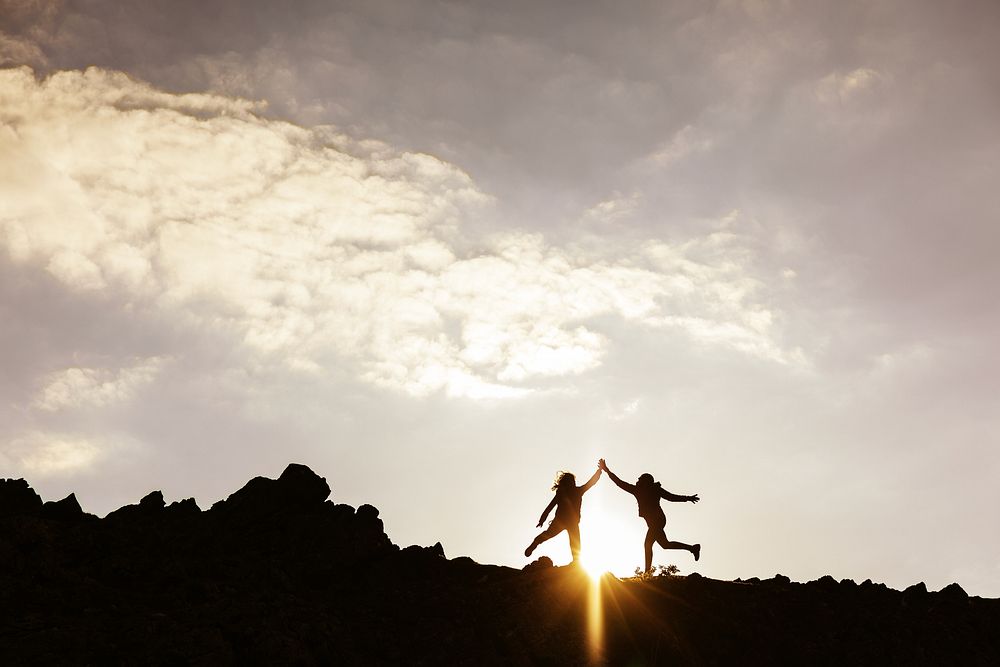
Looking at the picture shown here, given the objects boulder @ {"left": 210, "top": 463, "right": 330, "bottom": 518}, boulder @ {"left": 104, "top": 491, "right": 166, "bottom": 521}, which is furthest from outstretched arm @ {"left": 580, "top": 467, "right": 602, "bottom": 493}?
boulder @ {"left": 104, "top": 491, "right": 166, "bottom": 521}

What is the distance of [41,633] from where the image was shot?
18203 mm

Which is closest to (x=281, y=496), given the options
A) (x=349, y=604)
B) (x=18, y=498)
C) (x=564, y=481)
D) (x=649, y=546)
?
(x=349, y=604)

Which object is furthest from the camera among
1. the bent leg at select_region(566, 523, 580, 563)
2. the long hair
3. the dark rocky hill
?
the long hair

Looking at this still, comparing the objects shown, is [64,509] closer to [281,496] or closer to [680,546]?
[281,496]

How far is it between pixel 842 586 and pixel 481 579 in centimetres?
1219

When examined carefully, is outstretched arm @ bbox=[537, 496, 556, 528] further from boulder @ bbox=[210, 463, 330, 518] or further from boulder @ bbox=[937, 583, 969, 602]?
boulder @ bbox=[937, 583, 969, 602]

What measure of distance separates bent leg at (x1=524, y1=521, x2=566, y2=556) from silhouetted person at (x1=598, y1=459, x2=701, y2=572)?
2847mm

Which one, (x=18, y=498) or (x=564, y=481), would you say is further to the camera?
(x=564, y=481)

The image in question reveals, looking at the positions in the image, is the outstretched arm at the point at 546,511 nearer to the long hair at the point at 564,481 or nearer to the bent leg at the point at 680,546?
the long hair at the point at 564,481

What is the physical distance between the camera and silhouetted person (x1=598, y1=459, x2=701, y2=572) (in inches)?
1025

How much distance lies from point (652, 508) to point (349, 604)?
10.6 meters

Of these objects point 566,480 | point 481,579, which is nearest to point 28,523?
point 481,579

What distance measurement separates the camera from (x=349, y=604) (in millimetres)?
22125

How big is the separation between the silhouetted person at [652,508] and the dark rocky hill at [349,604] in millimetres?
1658
